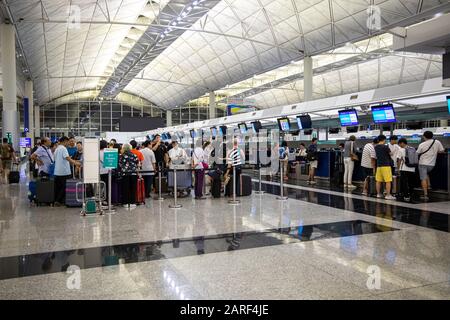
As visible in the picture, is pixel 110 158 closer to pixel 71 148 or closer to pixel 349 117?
pixel 71 148

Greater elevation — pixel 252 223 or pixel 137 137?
pixel 137 137

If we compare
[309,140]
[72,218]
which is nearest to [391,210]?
[72,218]

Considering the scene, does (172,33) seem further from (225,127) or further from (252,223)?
(252,223)

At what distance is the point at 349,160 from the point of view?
1308cm

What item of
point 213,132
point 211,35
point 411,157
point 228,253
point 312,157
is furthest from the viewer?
point 211,35

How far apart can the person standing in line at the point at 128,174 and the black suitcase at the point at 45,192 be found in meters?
1.76

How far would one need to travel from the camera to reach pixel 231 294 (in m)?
3.64

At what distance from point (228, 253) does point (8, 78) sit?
689 inches

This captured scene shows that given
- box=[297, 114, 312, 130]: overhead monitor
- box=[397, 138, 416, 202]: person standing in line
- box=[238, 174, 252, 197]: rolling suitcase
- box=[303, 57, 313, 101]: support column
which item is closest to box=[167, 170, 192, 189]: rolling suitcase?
box=[238, 174, 252, 197]: rolling suitcase

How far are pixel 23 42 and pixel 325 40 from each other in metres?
18.9

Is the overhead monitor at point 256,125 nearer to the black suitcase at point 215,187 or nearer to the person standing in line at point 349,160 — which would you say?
the person standing in line at point 349,160

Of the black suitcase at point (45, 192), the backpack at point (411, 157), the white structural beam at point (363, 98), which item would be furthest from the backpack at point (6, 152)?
the backpack at point (411, 157)

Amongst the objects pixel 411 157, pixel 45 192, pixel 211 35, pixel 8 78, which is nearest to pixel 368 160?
pixel 411 157

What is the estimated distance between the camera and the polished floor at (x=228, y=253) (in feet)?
12.4
